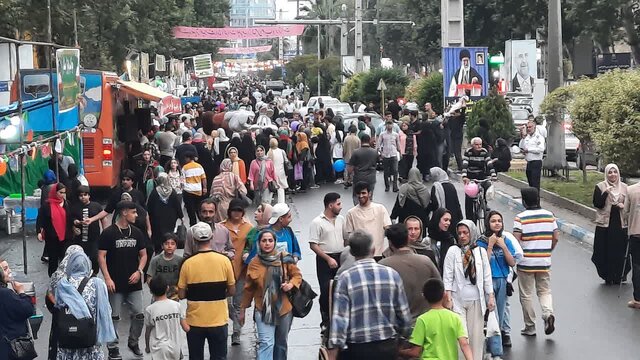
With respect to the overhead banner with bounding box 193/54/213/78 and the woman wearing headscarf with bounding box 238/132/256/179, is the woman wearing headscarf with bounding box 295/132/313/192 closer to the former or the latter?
the woman wearing headscarf with bounding box 238/132/256/179

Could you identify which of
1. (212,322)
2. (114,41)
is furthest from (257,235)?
(114,41)

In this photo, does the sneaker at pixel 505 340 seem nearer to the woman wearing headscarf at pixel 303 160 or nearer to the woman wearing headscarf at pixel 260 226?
the woman wearing headscarf at pixel 260 226

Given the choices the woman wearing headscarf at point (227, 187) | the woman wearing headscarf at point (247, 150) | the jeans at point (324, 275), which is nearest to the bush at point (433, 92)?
the woman wearing headscarf at point (247, 150)

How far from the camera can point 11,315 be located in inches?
354

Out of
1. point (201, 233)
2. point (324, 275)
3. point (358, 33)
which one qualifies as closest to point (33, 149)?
point (324, 275)

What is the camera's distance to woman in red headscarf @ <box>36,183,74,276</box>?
14.4 metres

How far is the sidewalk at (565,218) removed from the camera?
61.8ft

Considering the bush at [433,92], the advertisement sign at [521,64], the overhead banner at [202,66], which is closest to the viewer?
the bush at [433,92]

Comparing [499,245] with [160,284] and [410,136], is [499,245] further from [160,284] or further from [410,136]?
[410,136]

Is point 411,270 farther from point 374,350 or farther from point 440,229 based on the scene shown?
point 440,229

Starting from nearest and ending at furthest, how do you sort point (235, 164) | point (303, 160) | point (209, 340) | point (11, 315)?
point (11, 315), point (209, 340), point (235, 164), point (303, 160)

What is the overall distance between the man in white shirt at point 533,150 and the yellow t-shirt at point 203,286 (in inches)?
501

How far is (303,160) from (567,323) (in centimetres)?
1302

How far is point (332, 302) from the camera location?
26.7ft
